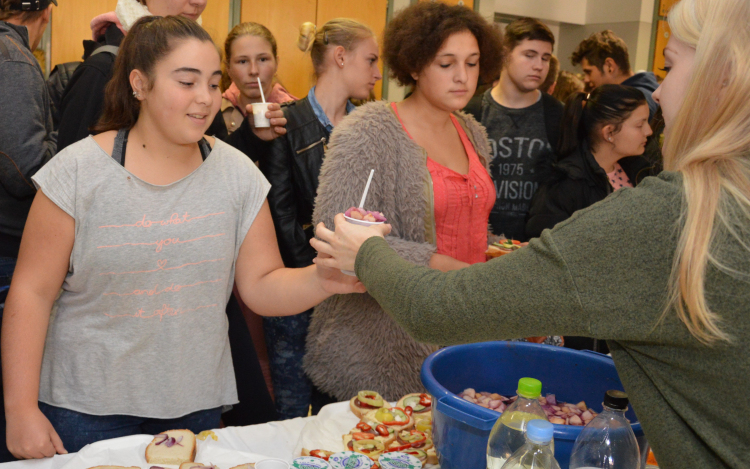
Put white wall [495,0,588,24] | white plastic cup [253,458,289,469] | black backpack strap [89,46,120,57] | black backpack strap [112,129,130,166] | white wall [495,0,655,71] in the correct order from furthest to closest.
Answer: white wall [495,0,655,71] → white wall [495,0,588,24] → black backpack strap [89,46,120,57] → black backpack strap [112,129,130,166] → white plastic cup [253,458,289,469]

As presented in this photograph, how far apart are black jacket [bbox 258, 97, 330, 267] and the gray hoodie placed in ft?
2.58

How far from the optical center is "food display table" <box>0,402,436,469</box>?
127cm

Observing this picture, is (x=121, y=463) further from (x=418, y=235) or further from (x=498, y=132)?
(x=498, y=132)

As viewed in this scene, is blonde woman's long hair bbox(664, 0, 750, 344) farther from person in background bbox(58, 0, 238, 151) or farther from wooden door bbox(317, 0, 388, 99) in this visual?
wooden door bbox(317, 0, 388, 99)

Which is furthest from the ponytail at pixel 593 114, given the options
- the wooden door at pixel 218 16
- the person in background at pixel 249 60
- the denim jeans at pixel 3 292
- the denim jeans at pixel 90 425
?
the wooden door at pixel 218 16

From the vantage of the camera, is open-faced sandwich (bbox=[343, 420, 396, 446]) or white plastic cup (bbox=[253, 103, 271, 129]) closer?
open-faced sandwich (bbox=[343, 420, 396, 446])

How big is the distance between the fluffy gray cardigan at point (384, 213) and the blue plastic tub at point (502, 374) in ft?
1.30

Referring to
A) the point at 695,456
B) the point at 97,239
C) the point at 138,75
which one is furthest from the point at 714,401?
the point at 138,75

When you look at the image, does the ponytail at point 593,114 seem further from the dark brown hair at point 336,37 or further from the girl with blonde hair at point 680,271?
the girl with blonde hair at point 680,271

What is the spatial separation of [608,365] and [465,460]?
0.43m

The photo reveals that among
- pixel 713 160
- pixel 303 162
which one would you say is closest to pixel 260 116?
pixel 303 162

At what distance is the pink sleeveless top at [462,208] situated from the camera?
6.56 ft

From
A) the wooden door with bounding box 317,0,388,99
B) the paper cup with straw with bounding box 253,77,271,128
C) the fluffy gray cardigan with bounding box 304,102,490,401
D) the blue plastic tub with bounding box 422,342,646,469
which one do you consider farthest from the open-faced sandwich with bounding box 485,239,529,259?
the wooden door with bounding box 317,0,388,99

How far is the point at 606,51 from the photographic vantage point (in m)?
3.80
